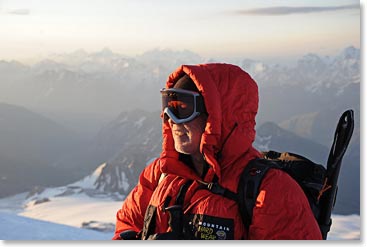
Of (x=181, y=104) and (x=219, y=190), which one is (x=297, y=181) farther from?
(x=181, y=104)

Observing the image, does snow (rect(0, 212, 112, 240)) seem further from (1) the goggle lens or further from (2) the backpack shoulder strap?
(2) the backpack shoulder strap

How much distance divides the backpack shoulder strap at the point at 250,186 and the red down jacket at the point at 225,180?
17 mm

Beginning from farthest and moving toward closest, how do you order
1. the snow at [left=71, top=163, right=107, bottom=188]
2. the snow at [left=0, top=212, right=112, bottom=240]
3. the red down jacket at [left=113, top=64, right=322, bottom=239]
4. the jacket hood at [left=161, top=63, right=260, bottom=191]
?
the snow at [left=71, top=163, right=107, bottom=188]
the snow at [left=0, top=212, right=112, bottom=240]
the jacket hood at [left=161, top=63, right=260, bottom=191]
the red down jacket at [left=113, top=64, right=322, bottom=239]

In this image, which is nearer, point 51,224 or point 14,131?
point 51,224

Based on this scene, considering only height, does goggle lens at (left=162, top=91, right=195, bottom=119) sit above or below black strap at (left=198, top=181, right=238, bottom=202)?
above

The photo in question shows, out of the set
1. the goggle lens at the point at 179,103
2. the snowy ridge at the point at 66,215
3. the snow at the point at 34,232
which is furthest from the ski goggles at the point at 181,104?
the snow at the point at 34,232

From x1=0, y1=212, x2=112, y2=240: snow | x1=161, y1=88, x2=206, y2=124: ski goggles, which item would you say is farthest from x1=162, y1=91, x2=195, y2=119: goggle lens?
x1=0, y1=212, x2=112, y2=240: snow

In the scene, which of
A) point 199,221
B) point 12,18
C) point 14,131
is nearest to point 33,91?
point 14,131

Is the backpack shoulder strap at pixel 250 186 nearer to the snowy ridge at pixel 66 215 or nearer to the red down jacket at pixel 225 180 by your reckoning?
the red down jacket at pixel 225 180

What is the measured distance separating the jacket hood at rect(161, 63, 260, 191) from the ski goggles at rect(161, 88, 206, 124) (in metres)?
0.03

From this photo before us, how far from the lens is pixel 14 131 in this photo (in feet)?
13.6

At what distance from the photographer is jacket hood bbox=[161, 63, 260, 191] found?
1406 mm

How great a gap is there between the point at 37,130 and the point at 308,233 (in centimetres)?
351

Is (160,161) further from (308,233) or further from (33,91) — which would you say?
(33,91)
